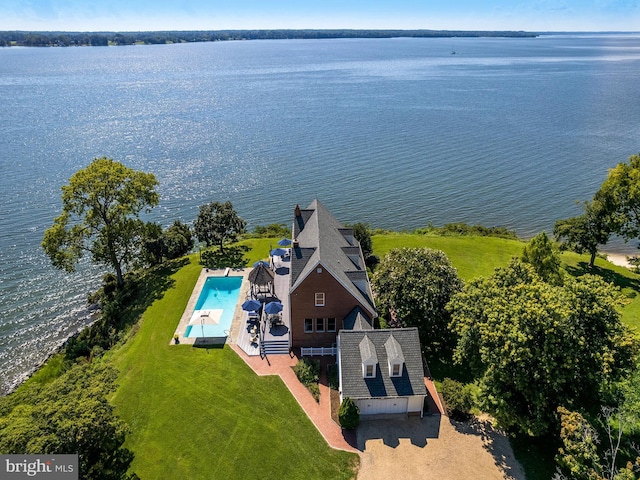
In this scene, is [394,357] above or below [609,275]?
above

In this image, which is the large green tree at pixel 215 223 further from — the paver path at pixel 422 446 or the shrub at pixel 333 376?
the paver path at pixel 422 446

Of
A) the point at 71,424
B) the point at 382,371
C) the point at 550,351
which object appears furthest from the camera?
the point at 382,371

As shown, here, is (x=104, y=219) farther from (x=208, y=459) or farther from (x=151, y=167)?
(x=151, y=167)

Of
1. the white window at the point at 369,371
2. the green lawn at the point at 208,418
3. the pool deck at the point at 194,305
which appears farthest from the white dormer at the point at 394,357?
the pool deck at the point at 194,305

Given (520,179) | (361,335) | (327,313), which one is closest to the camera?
(361,335)

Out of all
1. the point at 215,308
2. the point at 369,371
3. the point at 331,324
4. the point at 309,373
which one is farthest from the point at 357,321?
the point at 215,308

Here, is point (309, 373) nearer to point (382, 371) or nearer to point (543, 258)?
point (382, 371)

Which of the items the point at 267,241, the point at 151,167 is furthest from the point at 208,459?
the point at 151,167
